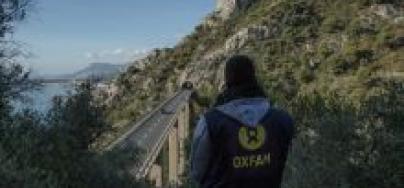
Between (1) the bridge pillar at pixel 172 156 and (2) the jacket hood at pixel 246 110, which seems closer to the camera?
(2) the jacket hood at pixel 246 110

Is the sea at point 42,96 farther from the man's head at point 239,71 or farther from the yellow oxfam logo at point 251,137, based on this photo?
the yellow oxfam logo at point 251,137

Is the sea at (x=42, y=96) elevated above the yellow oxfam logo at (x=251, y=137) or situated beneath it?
situated beneath

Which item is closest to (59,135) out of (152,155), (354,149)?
(354,149)

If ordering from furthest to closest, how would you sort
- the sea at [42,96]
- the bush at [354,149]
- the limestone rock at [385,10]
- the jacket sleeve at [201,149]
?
the limestone rock at [385,10]
the sea at [42,96]
the bush at [354,149]
the jacket sleeve at [201,149]

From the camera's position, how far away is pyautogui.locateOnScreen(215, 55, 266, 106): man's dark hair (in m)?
5.43

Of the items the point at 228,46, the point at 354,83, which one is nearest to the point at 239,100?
the point at 354,83

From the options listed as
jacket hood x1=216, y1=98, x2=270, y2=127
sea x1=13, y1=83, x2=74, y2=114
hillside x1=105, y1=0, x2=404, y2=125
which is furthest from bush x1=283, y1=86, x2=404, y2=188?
hillside x1=105, y1=0, x2=404, y2=125

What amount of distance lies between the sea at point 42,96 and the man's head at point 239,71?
805 centimetres

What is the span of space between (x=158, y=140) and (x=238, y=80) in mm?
25995

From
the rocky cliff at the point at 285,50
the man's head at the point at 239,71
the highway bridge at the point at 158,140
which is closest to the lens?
the man's head at the point at 239,71

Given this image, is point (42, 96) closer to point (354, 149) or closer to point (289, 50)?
point (354, 149)

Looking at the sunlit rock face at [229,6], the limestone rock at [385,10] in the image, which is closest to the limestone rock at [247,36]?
the limestone rock at [385,10]

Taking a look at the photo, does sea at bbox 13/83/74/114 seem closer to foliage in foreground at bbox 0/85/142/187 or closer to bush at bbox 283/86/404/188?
foliage in foreground at bbox 0/85/142/187

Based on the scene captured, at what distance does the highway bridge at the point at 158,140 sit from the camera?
2184 cm
